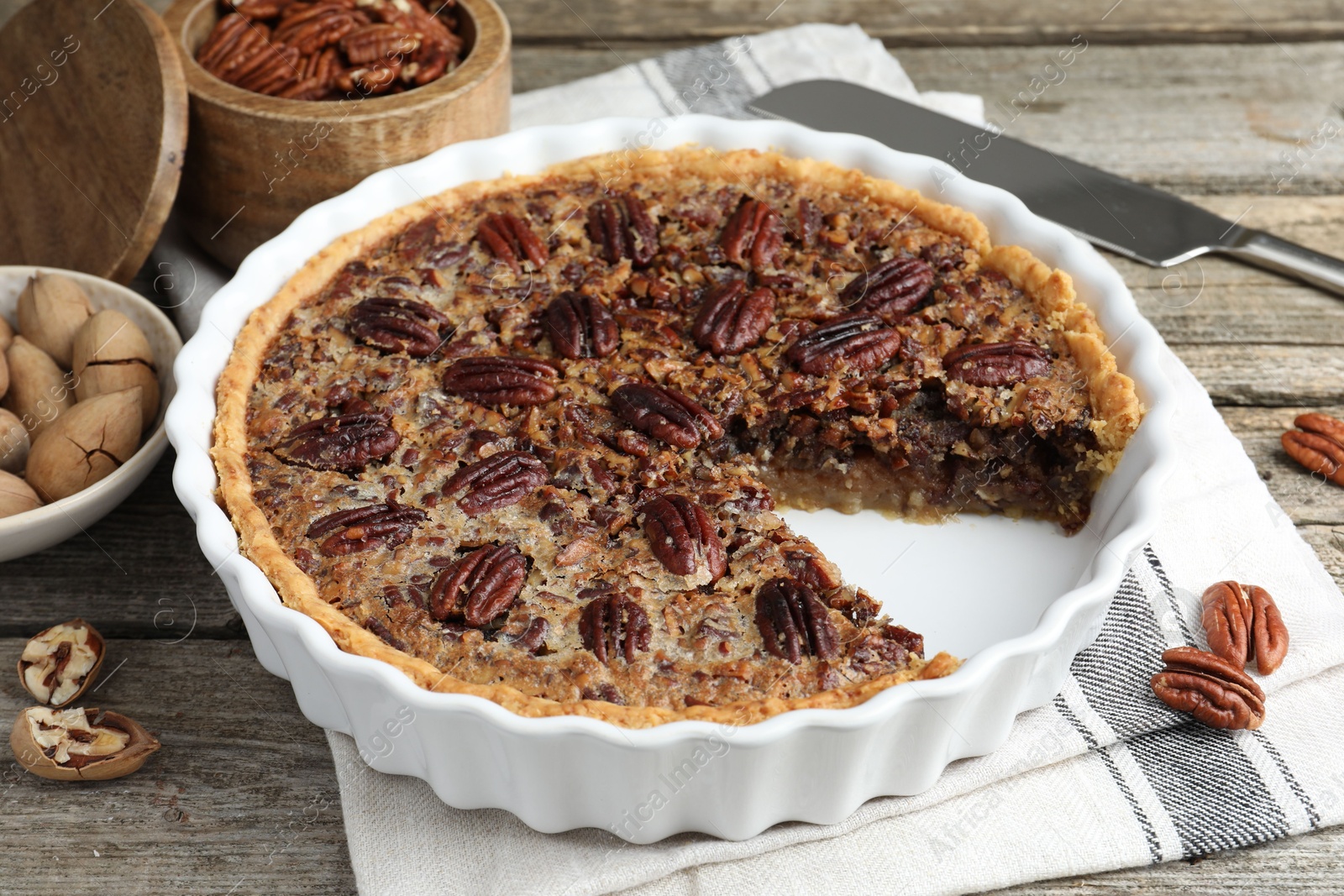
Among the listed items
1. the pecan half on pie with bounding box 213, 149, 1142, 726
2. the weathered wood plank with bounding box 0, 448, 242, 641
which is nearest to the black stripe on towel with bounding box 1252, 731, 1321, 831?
the pecan half on pie with bounding box 213, 149, 1142, 726

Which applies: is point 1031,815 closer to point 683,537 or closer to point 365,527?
point 683,537

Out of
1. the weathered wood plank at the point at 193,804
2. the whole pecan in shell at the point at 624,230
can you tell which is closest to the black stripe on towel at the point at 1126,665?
the whole pecan in shell at the point at 624,230

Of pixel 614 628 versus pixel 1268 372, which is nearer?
pixel 614 628

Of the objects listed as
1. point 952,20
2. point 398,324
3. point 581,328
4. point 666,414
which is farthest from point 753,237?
point 952,20

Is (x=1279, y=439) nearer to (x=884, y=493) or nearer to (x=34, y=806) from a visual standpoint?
(x=884, y=493)

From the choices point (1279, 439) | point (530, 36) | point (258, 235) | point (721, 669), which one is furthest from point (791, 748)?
point (530, 36)

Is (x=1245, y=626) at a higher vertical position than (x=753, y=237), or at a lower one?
lower
